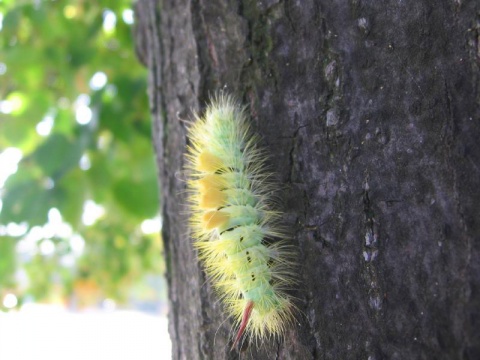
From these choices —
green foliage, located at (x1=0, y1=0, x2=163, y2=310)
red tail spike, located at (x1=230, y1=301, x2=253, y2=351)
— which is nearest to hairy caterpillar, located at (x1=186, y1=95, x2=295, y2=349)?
red tail spike, located at (x1=230, y1=301, x2=253, y2=351)

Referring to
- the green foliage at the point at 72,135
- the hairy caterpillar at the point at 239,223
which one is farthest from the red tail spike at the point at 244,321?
the green foliage at the point at 72,135

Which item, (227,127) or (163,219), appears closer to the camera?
(227,127)

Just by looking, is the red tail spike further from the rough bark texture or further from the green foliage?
the green foliage

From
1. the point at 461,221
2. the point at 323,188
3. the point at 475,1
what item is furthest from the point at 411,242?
the point at 475,1

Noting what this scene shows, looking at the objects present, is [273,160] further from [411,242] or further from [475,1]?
[475,1]

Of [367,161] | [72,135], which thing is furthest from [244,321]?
[72,135]

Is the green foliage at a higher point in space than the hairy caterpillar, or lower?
higher

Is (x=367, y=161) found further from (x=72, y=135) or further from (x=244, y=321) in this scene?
(x=72, y=135)
